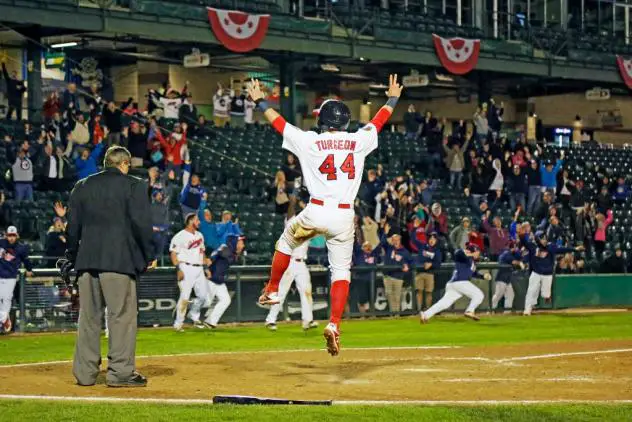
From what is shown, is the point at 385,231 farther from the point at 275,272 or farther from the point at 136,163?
the point at 275,272

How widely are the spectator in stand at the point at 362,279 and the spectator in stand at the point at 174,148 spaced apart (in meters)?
5.23

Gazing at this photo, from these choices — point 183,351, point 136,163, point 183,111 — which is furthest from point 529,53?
point 183,351

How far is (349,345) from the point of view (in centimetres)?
1809

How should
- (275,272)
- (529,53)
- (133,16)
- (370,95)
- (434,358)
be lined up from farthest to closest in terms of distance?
(370,95)
(529,53)
(133,16)
(434,358)
(275,272)

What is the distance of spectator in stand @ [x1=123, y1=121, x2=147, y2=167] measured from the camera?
27891 mm

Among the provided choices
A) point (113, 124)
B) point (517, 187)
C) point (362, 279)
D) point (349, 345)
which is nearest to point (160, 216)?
point (362, 279)

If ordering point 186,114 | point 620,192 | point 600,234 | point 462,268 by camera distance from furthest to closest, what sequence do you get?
point 620,192
point 600,234
point 186,114
point 462,268

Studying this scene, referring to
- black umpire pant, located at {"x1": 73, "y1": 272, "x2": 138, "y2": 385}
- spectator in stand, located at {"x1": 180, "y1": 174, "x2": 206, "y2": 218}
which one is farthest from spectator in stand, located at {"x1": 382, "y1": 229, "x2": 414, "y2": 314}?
black umpire pant, located at {"x1": 73, "y1": 272, "x2": 138, "y2": 385}

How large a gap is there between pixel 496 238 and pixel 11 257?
41.4 feet

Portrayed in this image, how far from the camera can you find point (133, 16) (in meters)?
31.0

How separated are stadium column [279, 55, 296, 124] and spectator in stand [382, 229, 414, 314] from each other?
403 inches

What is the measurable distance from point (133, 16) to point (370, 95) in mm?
17018

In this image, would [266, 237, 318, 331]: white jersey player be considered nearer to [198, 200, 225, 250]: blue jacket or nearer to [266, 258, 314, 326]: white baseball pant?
[266, 258, 314, 326]: white baseball pant

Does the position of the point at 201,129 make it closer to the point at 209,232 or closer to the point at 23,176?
the point at 23,176
